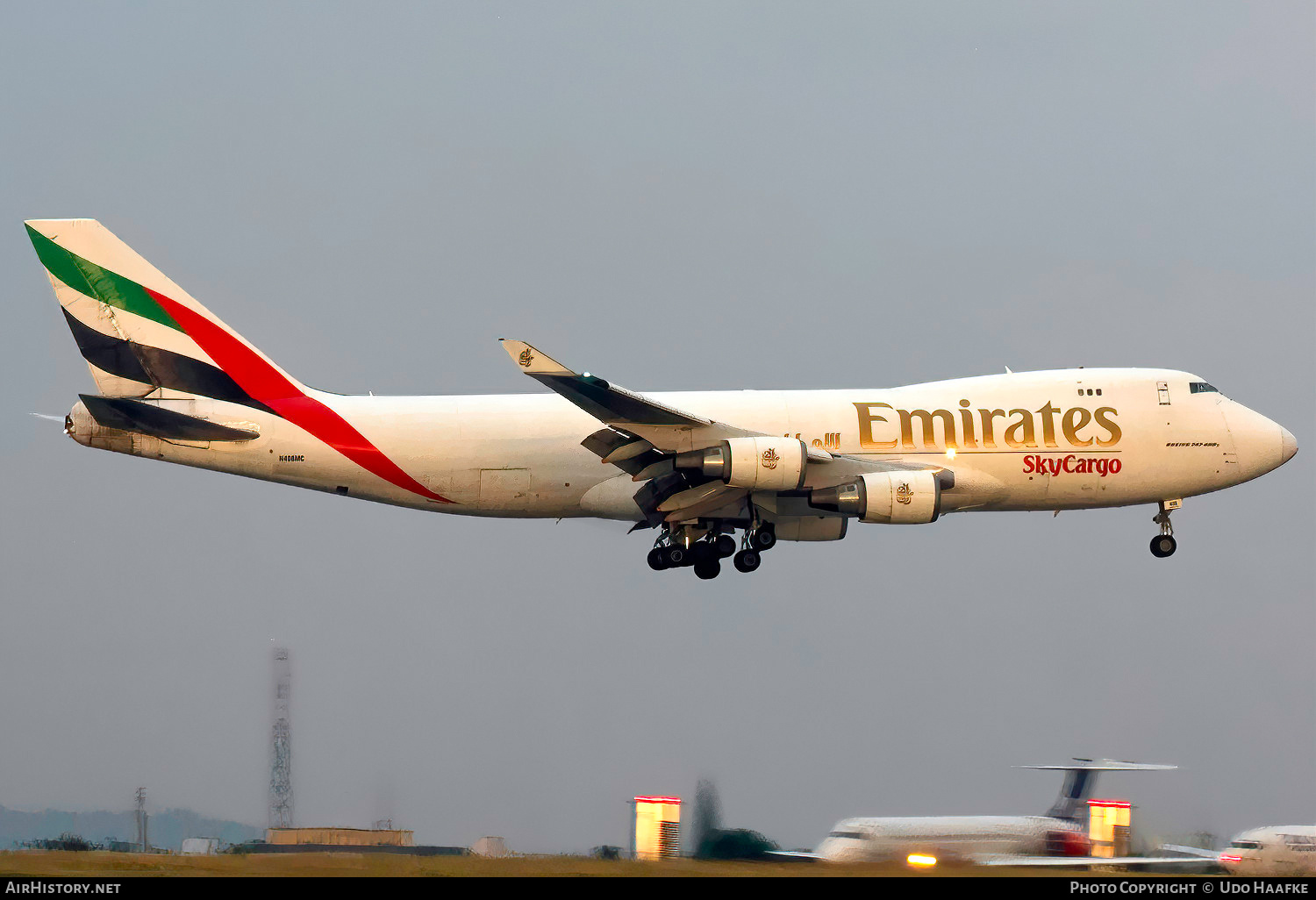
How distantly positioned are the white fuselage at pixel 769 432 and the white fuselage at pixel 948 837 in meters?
11.1

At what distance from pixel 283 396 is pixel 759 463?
Answer: 1259 centimetres

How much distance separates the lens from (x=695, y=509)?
35.6m

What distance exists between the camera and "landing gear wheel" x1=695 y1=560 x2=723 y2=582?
1455 inches

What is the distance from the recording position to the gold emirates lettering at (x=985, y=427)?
36375mm

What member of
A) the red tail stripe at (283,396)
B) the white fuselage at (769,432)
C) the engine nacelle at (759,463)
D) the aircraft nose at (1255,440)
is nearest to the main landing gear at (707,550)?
the white fuselage at (769,432)

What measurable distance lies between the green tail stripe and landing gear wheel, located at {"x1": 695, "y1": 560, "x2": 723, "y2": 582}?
48.7 feet

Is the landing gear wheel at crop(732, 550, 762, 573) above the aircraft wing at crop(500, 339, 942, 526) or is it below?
below

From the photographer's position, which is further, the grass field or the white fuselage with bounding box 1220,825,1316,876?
the white fuselage with bounding box 1220,825,1316,876

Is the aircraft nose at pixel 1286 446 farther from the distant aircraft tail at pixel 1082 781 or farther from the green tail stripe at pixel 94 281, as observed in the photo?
the green tail stripe at pixel 94 281

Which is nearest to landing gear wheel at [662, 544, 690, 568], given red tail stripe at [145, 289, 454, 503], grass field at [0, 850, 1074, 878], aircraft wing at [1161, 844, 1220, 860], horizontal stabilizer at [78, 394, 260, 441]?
red tail stripe at [145, 289, 454, 503]

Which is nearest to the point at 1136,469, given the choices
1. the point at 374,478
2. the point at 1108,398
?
the point at 1108,398

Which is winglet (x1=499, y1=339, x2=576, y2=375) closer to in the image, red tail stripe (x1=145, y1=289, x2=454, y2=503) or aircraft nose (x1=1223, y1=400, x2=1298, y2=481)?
red tail stripe (x1=145, y1=289, x2=454, y2=503)

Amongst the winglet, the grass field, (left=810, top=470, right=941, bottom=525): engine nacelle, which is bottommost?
the grass field
